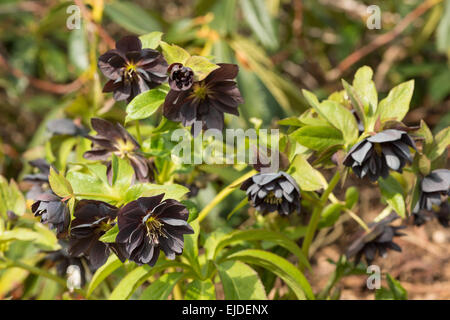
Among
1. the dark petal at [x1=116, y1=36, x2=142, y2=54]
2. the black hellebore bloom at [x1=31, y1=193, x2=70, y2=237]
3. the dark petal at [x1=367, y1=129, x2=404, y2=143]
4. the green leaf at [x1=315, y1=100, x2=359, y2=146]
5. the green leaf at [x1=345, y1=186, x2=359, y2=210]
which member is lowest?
the black hellebore bloom at [x1=31, y1=193, x2=70, y2=237]

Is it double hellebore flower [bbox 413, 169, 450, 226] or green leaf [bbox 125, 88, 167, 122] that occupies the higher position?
green leaf [bbox 125, 88, 167, 122]

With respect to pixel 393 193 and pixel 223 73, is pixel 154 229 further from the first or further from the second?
pixel 393 193

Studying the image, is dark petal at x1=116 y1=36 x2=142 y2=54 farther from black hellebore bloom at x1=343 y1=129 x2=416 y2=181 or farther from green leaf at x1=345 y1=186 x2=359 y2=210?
green leaf at x1=345 y1=186 x2=359 y2=210

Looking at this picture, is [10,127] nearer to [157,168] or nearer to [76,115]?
[76,115]

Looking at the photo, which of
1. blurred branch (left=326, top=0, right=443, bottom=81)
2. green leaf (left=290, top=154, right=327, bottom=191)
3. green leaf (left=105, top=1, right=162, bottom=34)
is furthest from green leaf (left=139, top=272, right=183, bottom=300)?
blurred branch (left=326, top=0, right=443, bottom=81)

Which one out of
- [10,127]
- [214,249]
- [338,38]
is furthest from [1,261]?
[338,38]
